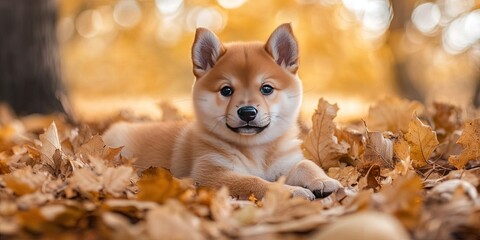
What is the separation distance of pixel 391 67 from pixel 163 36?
5.38 m

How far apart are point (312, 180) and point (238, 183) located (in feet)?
1.00

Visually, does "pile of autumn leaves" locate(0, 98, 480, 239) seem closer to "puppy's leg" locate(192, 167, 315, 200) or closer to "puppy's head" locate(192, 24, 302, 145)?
"puppy's leg" locate(192, 167, 315, 200)

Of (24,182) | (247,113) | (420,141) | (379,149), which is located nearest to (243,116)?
(247,113)

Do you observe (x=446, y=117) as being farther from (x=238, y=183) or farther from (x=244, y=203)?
(x=244, y=203)

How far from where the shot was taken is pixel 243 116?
269 cm

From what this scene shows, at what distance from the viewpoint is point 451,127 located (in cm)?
356

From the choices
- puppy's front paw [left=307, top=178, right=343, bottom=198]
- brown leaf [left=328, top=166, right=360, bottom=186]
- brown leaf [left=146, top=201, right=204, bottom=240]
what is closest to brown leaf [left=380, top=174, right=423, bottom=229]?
brown leaf [left=146, top=201, right=204, bottom=240]

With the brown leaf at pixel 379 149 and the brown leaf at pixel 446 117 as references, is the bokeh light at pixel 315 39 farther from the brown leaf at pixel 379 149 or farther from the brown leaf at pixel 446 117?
the brown leaf at pixel 379 149

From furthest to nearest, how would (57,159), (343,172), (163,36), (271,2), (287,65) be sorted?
(163,36)
(271,2)
(287,65)
(343,172)
(57,159)

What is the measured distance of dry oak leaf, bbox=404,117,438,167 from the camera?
257cm

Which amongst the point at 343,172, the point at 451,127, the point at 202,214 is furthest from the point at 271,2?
the point at 202,214

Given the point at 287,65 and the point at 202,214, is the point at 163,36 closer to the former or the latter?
the point at 287,65

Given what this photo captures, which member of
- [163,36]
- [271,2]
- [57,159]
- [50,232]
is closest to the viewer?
[50,232]

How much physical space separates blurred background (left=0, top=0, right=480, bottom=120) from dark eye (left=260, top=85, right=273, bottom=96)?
2.76 metres
